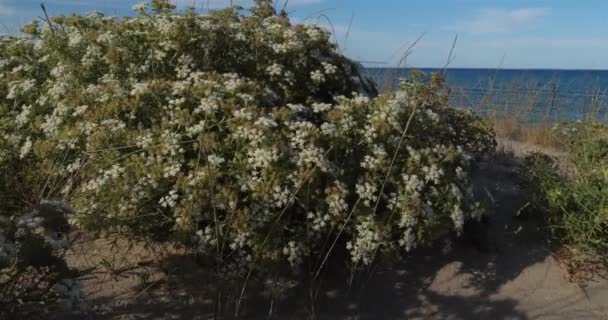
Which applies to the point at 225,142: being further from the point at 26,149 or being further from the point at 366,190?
the point at 26,149

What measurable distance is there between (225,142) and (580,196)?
9.15 feet

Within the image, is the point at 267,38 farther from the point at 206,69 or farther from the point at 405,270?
the point at 405,270

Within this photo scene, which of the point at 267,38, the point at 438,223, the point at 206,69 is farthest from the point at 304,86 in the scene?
the point at 438,223

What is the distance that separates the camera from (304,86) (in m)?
4.89

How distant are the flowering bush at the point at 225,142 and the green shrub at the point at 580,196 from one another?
0.87m

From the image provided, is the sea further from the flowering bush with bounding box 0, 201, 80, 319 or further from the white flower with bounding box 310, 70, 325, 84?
the flowering bush with bounding box 0, 201, 80, 319

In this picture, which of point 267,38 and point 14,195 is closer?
point 14,195

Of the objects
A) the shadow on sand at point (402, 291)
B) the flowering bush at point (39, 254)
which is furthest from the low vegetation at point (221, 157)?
the shadow on sand at point (402, 291)

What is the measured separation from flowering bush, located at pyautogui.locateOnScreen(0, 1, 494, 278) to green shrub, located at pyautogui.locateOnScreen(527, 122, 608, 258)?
87cm

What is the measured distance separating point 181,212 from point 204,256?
1.56ft

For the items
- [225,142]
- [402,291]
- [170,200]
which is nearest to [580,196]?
[402,291]

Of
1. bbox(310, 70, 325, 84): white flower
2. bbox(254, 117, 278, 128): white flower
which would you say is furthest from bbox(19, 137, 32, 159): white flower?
bbox(310, 70, 325, 84): white flower

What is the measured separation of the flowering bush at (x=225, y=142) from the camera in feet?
12.2

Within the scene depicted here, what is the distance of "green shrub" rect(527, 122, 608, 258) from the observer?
185 inches
